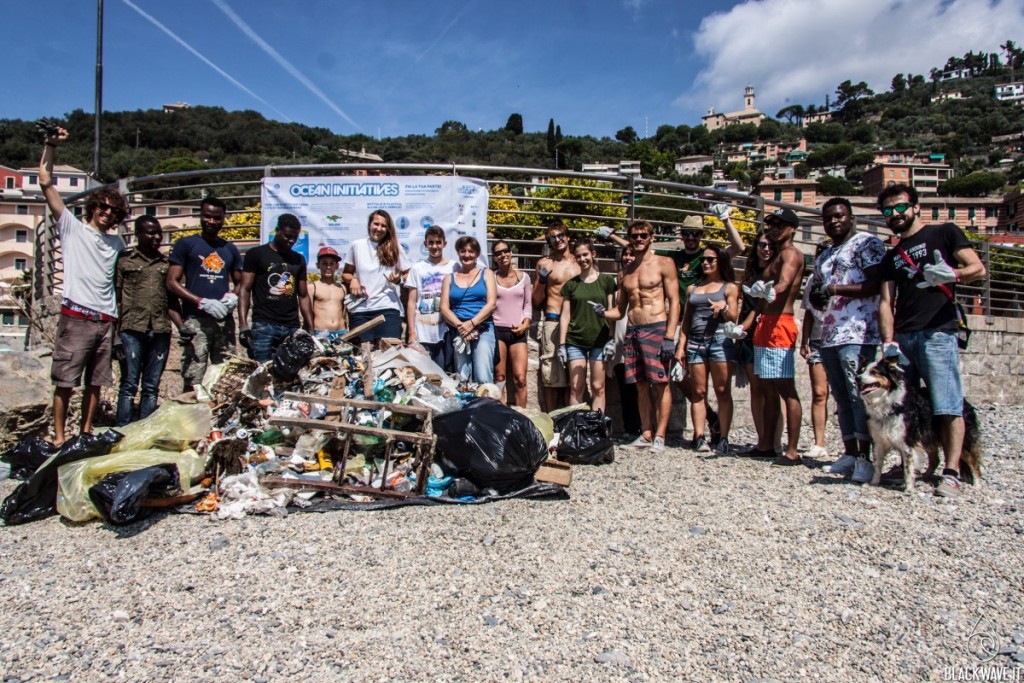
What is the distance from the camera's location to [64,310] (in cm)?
481

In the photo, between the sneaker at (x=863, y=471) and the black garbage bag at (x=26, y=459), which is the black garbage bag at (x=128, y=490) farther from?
the sneaker at (x=863, y=471)

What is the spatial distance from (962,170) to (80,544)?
120 metres

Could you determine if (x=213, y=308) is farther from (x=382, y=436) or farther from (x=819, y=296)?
(x=819, y=296)

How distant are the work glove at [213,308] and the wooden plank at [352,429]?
1.79 meters

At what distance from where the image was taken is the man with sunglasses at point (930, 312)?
4102 millimetres

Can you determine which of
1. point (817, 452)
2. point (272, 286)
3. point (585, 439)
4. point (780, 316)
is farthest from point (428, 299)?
point (817, 452)

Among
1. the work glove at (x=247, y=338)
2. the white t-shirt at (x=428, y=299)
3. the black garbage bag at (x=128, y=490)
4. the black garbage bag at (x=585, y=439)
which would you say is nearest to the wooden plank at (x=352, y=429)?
the black garbage bag at (x=128, y=490)

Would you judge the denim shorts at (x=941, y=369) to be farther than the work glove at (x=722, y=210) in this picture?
No

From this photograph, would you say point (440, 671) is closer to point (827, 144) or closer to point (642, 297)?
point (642, 297)

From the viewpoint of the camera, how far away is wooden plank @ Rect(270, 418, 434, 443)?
381 cm

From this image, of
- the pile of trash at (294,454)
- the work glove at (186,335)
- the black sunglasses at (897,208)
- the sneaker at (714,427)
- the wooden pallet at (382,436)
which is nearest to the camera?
the pile of trash at (294,454)

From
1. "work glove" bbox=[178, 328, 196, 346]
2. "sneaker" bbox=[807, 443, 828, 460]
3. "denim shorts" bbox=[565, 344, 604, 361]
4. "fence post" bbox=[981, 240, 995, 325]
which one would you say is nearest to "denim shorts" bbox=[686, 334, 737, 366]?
"denim shorts" bbox=[565, 344, 604, 361]

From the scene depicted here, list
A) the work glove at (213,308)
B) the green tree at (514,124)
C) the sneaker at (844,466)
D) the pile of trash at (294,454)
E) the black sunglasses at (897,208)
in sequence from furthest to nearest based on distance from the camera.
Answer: the green tree at (514,124)
the work glove at (213,308)
the sneaker at (844,466)
the black sunglasses at (897,208)
the pile of trash at (294,454)

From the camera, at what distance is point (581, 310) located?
5738 millimetres
